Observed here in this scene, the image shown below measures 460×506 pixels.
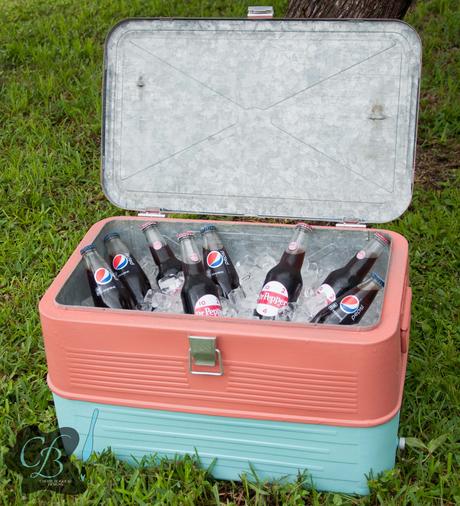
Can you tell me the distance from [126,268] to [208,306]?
35 cm

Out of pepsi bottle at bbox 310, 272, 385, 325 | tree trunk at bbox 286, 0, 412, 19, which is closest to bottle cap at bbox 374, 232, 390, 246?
pepsi bottle at bbox 310, 272, 385, 325

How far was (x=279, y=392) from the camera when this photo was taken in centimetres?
178

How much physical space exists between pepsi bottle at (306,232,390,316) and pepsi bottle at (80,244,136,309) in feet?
1.88

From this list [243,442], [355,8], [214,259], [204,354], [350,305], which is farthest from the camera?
[355,8]

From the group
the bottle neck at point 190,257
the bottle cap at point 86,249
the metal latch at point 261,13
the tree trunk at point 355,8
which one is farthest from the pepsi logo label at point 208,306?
the tree trunk at point 355,8

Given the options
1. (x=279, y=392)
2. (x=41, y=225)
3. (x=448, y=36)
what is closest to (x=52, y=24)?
(x=41, y=225)

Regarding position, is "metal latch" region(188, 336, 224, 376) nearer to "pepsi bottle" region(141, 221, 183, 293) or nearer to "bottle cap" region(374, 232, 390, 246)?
"pepsi bottle" region(141, 221, 183, 293)

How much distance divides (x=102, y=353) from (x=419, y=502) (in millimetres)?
931

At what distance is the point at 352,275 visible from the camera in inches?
84.0

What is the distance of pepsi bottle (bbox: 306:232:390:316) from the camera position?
2.11 metres

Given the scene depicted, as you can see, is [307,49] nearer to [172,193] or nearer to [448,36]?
[172,193]

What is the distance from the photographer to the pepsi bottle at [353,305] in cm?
199

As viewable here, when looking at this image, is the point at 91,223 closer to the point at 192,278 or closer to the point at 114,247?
the point at 114,247

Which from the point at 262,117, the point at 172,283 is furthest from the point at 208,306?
the point at 262,117
